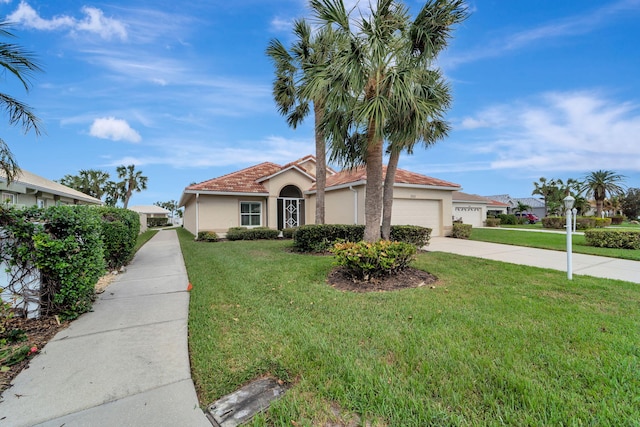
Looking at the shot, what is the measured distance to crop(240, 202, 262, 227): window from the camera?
17.3 m

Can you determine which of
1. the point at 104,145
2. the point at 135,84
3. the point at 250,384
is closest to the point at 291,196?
the point at 135,84

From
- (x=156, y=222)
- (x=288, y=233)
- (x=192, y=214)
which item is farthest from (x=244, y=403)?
(x=156, y=222)

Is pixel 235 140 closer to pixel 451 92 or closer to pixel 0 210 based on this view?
pixel 451 92

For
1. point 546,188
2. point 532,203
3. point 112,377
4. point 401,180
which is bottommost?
point 112,377

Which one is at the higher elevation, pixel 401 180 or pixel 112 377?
pixel 401 180

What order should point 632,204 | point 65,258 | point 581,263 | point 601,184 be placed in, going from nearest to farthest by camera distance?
point 65,258 → point 581,263 → point 601,184 → point 632,204

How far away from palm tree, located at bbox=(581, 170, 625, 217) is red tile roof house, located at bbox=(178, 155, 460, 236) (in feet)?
98.8

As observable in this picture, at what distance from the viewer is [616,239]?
36.9ft

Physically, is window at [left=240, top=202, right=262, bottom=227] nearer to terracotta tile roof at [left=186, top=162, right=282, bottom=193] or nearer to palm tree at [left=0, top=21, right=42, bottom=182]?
terracotta tile roof at [left=186, top=162, right=282, bottom=193]

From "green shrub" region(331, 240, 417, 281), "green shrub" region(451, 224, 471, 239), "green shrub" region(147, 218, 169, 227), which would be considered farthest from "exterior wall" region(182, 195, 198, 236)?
"green shrub" region(147, 218, 169, 227)

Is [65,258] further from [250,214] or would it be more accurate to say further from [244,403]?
[250,214]

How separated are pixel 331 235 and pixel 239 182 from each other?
931cm

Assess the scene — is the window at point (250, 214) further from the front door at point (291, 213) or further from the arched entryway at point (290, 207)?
the front door at point (291, 213)

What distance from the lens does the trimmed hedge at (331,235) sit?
34.3ft
